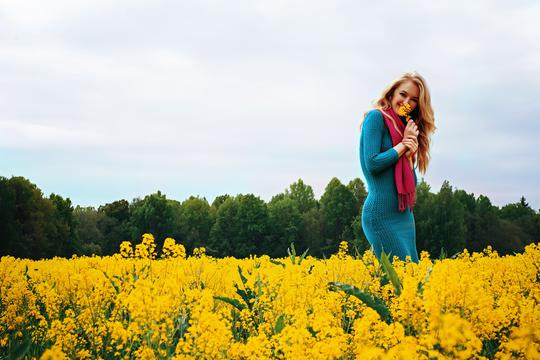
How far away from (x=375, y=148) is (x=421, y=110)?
0.84 metres

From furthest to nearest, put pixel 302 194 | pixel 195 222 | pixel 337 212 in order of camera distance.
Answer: pixel 302 194 < pixel 195 222 < pixel 337 212

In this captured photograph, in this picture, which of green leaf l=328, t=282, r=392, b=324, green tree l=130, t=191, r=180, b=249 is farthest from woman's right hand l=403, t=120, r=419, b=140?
green tree l=130, t=191, r=180, b=249

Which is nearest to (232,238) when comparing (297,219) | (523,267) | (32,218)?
(297,219)

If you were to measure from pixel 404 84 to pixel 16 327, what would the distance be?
498cm

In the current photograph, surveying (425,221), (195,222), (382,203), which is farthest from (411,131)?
(195,222)

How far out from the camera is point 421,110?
6.61 m

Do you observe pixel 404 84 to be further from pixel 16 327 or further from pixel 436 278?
pixel 16 327

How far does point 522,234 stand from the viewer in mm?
67688

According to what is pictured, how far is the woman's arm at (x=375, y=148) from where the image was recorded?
6117 millimetres

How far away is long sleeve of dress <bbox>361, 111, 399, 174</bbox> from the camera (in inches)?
241

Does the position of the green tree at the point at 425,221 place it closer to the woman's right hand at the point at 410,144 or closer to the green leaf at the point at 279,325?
the woman's right hand at the point at 410,144

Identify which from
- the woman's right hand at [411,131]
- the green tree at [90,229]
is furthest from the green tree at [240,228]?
the woman's right hand at [411,131]

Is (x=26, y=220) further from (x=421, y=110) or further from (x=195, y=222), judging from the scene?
(x=421, y=110)

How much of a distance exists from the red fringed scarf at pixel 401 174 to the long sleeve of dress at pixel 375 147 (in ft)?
0.32
